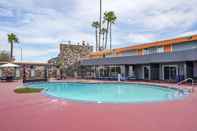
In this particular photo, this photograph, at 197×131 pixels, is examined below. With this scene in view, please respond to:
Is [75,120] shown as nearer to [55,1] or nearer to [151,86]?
[55,1]

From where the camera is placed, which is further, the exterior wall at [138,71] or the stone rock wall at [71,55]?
the stone rock wall at [71,55]

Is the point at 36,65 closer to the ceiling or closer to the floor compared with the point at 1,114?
closer to the ceiling

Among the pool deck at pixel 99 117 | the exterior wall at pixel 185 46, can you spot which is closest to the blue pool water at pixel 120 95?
the pool deck at pixel 99 117

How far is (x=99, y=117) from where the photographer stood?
925cm

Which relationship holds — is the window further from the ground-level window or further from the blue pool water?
the blue pool water

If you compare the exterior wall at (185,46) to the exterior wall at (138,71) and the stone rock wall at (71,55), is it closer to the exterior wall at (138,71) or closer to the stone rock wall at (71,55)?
the exterior wall at (138,71)

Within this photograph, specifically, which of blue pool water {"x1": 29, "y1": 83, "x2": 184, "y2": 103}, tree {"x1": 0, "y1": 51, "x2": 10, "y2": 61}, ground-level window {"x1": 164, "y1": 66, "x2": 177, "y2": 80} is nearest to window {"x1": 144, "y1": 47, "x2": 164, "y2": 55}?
ground-level window {"x1": 164, "y1": 66, "x2": 177, "y2": 80}

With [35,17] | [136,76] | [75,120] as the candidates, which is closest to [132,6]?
[35,17]

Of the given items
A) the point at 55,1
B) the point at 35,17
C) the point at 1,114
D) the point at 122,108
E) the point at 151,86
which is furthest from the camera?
the point at 35,17

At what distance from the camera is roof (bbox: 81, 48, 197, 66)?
80.8 ft

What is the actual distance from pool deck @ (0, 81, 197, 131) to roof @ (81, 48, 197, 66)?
13.6m

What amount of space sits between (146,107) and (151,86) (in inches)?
525

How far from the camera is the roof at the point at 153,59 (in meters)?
24.6

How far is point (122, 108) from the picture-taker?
441 inches
